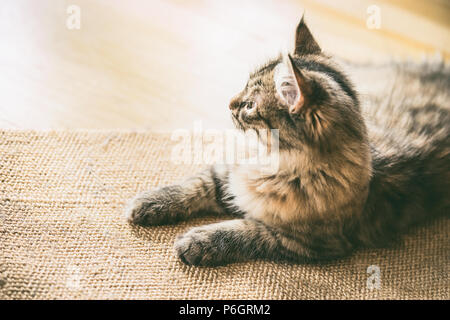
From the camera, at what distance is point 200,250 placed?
1.33m

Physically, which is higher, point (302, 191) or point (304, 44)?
point (304, 44)

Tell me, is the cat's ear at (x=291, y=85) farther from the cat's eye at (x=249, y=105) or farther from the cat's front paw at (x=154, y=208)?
the cat's front paw at (x=154, y=208)

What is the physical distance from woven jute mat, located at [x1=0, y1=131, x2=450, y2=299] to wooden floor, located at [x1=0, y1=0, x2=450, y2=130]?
32 cm

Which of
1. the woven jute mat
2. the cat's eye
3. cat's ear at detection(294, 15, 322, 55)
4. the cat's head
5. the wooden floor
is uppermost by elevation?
cat's ear at detection(294, 15, 322, 55)

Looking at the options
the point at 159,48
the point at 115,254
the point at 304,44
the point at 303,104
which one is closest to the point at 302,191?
the point at 303,104

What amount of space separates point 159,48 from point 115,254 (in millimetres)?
1347

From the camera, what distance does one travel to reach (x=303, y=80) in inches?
42.6

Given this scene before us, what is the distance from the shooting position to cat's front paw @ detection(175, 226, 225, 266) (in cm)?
133

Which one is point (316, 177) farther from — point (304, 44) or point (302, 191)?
point (304, 44)

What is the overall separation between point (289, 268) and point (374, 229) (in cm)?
31

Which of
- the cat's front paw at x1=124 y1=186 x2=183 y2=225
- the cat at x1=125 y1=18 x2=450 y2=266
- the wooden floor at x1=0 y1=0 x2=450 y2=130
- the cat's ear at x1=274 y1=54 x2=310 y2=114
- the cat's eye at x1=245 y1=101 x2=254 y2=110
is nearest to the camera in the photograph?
the cat's ear at x1=274 y1=54 x2=310 y2=114

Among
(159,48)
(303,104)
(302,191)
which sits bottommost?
(159,48)

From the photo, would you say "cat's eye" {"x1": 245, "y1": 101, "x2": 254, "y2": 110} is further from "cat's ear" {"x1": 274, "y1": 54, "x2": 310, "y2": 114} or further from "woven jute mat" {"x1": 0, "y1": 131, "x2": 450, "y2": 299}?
"woven jute mat" {"x1": 0, "y1": 131, "x2": 450, "y2": 299}

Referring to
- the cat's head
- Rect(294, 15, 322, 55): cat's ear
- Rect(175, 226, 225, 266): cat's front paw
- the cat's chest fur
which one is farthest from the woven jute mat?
Rect(294, 15, 322, 55): cat's ear
